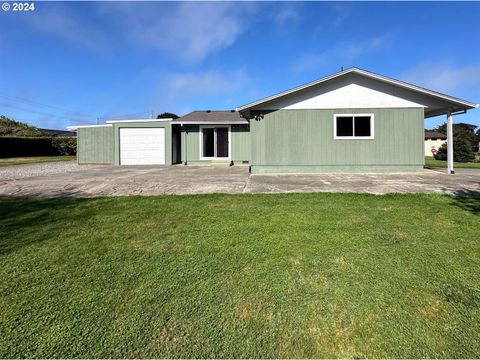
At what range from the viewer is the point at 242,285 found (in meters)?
2.93

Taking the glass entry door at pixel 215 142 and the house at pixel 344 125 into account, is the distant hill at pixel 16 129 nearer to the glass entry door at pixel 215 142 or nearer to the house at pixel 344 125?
the glass entry door at pixel 215 142

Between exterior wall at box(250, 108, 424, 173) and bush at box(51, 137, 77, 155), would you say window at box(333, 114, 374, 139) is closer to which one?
exterior wall at box(250, 108, 424, 173)

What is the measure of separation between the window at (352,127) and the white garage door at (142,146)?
35.2 ft

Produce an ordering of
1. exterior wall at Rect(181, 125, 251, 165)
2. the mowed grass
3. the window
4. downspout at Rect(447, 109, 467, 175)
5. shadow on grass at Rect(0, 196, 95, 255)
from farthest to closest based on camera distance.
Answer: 1. exterior wall at Rect(181, 125, 251, 165)
2. the window
3. downspout at Rect(447, 109, 467, 175)
4. shadow on grass at Rect(0, 196, 95, 255)
5. the mowed grass

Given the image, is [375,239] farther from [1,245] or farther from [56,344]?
[1,245]

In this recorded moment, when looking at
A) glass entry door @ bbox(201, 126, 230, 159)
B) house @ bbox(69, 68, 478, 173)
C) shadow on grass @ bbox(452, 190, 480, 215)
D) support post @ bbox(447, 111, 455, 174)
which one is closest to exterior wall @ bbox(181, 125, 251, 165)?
glass entry door @ bbox(201, 126, 230, 159)

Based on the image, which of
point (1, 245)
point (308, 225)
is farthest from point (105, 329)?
point (308, 225)

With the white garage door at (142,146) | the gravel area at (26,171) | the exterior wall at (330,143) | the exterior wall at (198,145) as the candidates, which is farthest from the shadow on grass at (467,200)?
the white garage door at (142,146)

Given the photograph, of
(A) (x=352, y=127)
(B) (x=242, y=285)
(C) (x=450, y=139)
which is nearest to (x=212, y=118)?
(A) (x=352, y=127)

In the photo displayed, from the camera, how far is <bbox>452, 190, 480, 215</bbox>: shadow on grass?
5754mm

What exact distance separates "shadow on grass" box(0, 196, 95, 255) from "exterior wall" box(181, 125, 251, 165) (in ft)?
37.5

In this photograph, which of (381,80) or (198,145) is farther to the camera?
(198,145)

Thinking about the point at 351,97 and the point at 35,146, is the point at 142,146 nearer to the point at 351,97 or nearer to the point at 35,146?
the point at 351,97

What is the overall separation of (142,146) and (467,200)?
16855 millimetres
